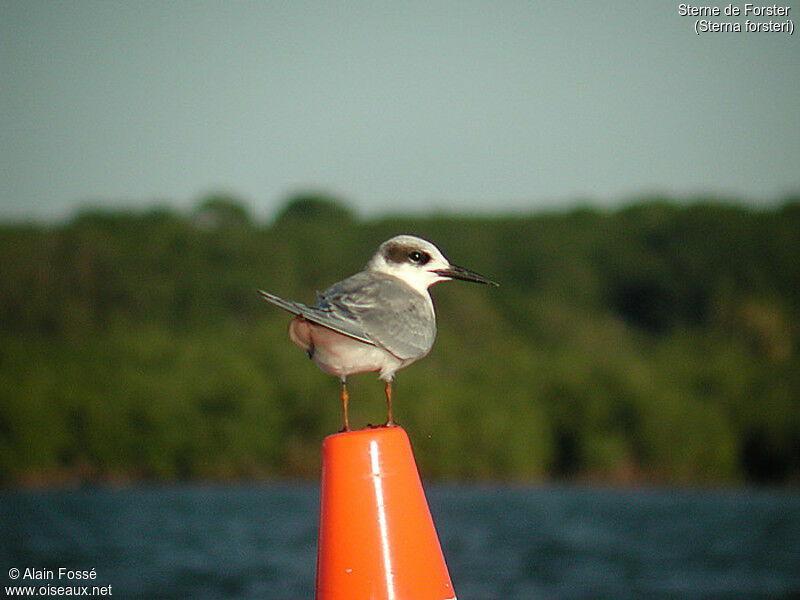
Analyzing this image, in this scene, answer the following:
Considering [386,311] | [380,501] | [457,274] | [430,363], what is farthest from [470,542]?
[380,501]

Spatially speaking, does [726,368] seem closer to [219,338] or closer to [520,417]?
[520,417]

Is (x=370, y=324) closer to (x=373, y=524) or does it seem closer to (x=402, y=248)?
(x=402, y=248)

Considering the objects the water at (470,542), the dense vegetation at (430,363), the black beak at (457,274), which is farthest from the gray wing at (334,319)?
the dense vegetation at (430,363)

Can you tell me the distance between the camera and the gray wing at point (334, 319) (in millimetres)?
3713

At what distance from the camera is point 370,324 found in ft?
12.7

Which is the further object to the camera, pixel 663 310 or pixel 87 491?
pixel 663 310

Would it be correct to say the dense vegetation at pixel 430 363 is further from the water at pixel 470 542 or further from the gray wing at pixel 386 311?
the gray wing at pixel 386 311

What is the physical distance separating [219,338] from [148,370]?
4.52 m

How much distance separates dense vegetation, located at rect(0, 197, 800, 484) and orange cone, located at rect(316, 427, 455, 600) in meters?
25.5

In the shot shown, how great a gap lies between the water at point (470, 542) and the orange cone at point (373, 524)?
975 cm

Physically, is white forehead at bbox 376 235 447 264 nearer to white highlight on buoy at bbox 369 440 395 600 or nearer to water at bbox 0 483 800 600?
white highlight on buoy at bbox 369 440 395 600

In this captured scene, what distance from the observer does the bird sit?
12.6ft

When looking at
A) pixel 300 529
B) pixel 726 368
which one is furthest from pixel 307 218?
pixel 300 529

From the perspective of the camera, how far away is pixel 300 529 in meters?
23.4
